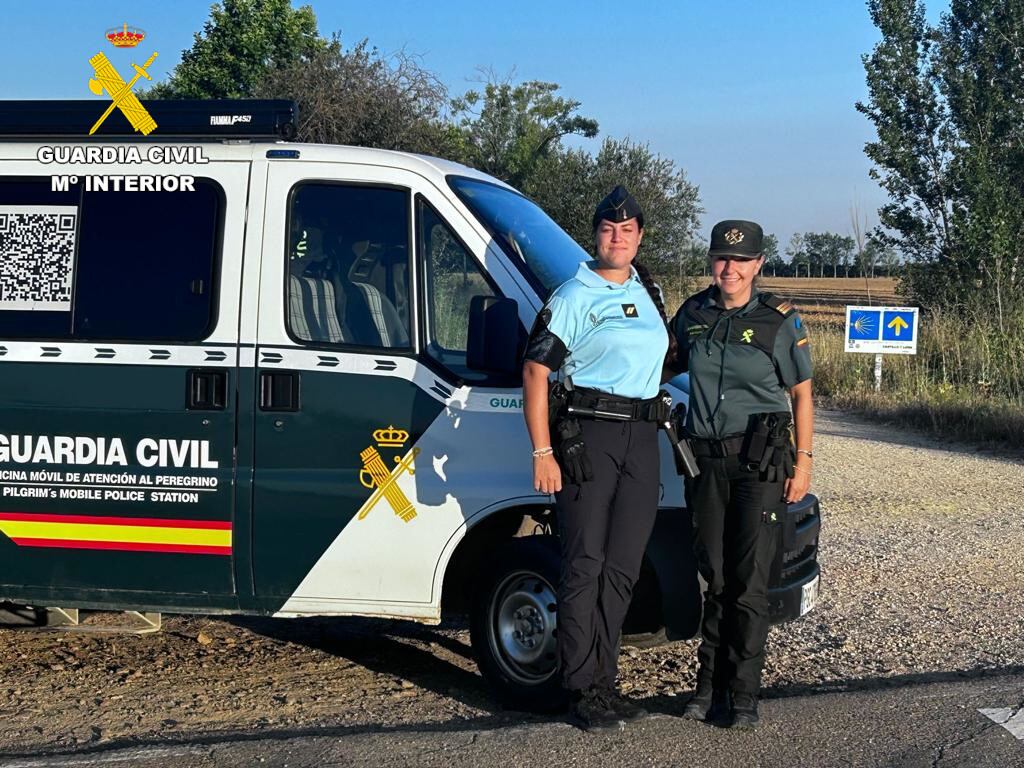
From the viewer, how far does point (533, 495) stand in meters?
4.96

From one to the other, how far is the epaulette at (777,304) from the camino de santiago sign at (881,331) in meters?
13.4

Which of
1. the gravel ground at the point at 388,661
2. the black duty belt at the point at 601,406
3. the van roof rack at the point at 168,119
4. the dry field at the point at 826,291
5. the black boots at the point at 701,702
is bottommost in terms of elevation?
the gravel ground at the point at 388,661

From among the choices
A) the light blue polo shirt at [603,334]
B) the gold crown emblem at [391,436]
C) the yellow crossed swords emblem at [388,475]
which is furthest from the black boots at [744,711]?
the gold crown emblem at [391,436]

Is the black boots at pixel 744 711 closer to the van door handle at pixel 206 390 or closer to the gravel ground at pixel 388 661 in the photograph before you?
the gravel ground at pixel 388 661

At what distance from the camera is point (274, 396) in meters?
5.08

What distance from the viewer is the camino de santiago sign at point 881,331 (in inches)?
695

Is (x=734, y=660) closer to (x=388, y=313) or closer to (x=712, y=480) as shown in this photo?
(x=712, y=480)

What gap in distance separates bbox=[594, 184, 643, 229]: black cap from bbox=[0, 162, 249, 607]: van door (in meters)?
1.56

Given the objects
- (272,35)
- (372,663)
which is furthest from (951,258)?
(372,663)

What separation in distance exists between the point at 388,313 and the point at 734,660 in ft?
6.43

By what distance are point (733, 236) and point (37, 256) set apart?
2958 millimetres

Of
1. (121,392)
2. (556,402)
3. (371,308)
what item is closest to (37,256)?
(121,392)

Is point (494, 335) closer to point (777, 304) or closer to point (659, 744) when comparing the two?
point (777, 304)

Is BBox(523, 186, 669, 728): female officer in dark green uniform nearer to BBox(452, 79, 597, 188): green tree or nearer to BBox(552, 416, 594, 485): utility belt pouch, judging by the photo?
BBox(552, 416, 594, 485): utility belt pouch
